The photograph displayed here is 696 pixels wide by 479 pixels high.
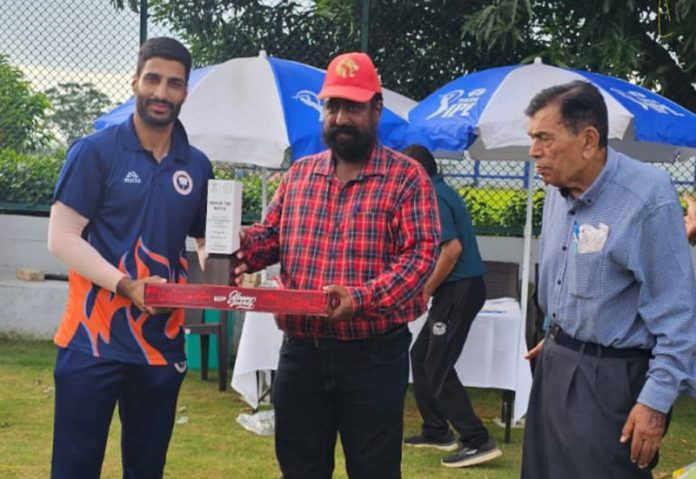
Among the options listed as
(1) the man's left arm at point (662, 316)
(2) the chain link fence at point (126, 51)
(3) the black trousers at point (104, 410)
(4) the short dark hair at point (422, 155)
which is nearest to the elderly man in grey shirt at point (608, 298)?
(1) the man's left arm at point (662, 316)

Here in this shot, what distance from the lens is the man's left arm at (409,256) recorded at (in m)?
3.05

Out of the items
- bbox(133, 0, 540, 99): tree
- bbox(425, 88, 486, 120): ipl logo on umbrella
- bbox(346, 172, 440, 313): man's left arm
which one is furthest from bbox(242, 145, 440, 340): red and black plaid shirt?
bbox(133, 0, 540, 99): tree

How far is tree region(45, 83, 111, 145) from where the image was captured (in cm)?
899

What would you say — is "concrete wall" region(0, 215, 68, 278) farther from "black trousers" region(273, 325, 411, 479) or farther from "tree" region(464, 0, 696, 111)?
"black trousers" region(273, 325, 411, 479)

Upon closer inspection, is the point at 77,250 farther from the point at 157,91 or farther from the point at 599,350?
the point at 599,350

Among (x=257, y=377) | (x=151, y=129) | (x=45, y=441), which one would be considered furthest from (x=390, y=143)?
(x=151, y=129)

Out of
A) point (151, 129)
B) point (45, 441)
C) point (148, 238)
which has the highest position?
point (151, 129)

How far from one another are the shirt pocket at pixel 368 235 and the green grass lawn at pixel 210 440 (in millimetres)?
2493

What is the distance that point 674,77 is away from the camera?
8477mm

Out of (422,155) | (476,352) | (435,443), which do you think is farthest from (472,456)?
(422,155)

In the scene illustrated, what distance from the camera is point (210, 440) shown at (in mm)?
5953

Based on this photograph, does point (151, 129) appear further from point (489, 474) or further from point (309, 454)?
point (489, 474)

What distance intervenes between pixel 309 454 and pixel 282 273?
26.2 inches

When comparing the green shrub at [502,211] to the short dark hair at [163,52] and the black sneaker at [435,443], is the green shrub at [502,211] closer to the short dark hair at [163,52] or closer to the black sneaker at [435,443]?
the black sneaker at [435,443]
